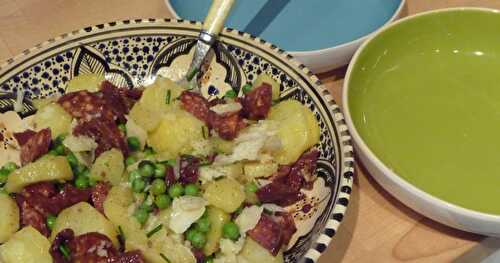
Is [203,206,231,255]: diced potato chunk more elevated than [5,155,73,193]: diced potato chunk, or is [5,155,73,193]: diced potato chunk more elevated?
[5,155,73,193]: diced potato chunk

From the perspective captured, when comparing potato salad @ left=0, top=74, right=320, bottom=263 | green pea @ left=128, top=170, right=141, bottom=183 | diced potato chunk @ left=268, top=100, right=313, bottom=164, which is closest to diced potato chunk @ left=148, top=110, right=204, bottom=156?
potato salad @ left=0, top=74, right=320, bottom=263

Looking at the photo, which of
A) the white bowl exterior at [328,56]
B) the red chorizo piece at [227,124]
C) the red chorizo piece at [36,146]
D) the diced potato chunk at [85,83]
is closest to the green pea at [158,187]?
the red chorizo piece at [227,124]

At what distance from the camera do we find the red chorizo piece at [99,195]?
132 centimetres

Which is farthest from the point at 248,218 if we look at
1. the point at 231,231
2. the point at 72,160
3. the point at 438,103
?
the point at 438,103

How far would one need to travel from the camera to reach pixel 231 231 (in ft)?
4.07

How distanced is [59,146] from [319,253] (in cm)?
74

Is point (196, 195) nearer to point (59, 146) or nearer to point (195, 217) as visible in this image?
point (195, 217)

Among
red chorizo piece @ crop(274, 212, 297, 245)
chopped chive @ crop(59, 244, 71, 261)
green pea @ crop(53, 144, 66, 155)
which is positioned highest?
green pea @ crop(53, 144, 66, 155)

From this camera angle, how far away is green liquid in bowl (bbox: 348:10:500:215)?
56.7 inches

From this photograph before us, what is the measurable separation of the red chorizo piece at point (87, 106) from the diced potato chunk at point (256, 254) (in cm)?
51

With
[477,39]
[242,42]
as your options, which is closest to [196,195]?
[242,42]

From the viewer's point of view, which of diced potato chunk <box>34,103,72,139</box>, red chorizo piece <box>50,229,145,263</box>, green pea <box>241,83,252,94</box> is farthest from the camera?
green pea <box>241,83,252,94</box>

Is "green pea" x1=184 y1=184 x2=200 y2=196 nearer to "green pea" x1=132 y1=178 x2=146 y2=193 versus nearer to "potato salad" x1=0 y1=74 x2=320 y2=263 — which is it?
"potato salad" x1=0 y1=74 x2=320 y2=263

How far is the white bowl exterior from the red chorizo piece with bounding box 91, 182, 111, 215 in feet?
2.12
